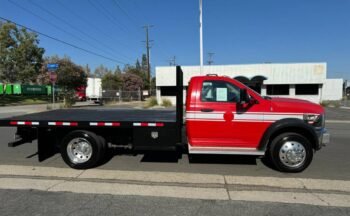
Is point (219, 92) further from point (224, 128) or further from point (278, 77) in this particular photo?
A: point (278, 77)

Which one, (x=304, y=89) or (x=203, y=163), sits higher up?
(x=304, y=89)

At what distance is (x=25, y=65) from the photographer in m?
59.7

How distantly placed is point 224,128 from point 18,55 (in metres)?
58.7

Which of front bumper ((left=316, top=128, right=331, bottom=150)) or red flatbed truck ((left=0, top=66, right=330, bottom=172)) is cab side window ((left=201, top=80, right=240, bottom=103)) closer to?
red flatbed truck ((left=0, top=66, right=330, bottom=172))

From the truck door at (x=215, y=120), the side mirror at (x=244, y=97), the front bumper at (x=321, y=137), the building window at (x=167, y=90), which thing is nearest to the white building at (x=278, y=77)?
the building window at (x=167, y=90)

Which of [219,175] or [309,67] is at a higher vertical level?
[309,67]

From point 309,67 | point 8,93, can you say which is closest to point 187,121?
point 309,67

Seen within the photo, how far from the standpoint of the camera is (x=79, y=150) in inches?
299

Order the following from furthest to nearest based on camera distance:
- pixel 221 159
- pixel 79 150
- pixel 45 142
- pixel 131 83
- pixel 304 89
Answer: pixel 131 83, pixel 304 89, pixel 221 159, pixel 45 142, pixel 79 150

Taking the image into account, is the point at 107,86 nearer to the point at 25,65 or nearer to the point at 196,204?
the point at 25,65

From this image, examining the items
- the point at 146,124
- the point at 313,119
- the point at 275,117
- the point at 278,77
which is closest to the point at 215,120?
the point at 275,117

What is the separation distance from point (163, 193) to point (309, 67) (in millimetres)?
36087

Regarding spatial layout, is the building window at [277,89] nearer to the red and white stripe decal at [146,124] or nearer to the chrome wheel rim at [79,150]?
the red and white stripe decal at [146,124]

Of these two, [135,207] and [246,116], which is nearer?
[135,207]
